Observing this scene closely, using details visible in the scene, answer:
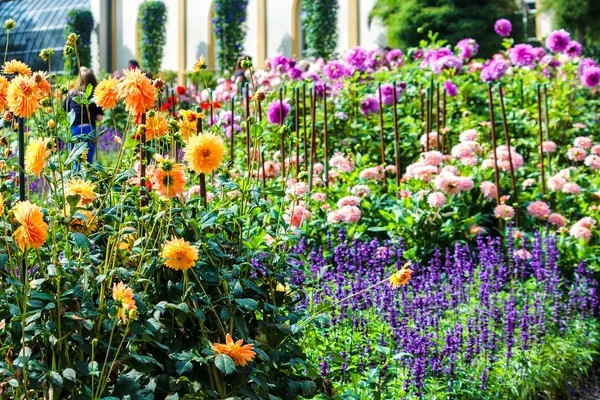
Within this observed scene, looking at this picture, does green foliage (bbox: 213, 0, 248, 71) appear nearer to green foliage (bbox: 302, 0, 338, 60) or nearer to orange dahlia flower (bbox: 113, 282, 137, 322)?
green foliage (bbox: 302, 0, 338, 60)

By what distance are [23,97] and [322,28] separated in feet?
55.3

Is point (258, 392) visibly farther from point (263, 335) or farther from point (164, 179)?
point (164, 179)

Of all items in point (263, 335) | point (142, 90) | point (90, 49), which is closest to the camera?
point (142, 90)

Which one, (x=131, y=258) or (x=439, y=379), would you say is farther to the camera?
(x=439, y=379)

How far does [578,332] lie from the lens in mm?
3238

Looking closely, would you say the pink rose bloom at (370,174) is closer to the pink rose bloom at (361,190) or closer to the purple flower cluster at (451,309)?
the pink rose bloom at (361,190)

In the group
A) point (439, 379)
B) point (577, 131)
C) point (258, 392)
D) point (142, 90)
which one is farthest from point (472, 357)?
point (577, 131)

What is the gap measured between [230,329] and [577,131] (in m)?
4.24

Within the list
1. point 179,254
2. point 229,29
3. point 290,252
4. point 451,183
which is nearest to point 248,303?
point 179,254

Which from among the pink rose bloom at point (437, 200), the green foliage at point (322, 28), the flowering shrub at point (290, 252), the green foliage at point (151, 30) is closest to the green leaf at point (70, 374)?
the flowering shrub at point (290, 252)

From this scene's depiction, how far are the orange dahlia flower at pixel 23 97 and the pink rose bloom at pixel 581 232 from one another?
292 cm

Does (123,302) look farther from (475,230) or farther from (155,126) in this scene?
(475,230)

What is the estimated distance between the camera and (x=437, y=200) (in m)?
3.85

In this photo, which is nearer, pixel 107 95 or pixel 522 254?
pixel 107 95
